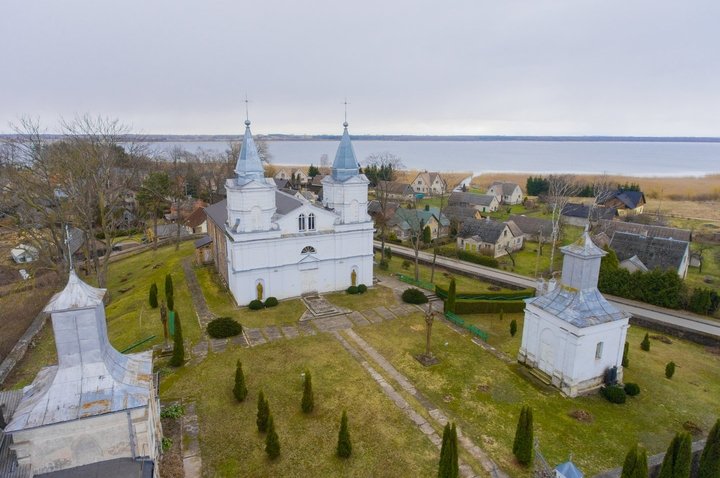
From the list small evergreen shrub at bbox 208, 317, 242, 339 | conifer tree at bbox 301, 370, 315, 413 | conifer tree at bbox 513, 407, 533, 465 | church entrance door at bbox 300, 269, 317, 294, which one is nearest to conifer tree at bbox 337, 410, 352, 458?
conifer tree at bbox 301, 370, 315, 413

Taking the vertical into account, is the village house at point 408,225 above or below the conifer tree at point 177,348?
above

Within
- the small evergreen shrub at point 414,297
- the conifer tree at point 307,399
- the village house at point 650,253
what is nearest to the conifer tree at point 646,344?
the village house at point 650,253

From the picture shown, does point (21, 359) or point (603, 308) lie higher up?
point (603, 308)

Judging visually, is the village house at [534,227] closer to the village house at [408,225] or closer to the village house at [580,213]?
the village house at [580,213]

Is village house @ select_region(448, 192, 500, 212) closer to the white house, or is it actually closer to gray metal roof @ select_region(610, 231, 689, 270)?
gray metal roof @ select_region(610, 231, 689, 270)

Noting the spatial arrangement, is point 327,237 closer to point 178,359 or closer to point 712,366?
point 178,359

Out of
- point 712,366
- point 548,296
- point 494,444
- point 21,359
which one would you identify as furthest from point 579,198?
point 21,359
